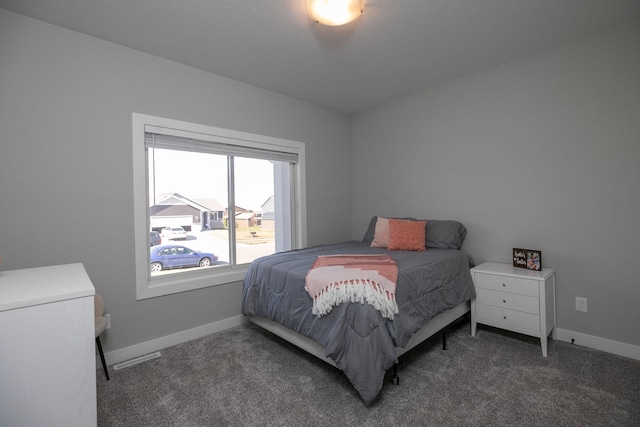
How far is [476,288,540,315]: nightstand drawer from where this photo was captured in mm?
2213

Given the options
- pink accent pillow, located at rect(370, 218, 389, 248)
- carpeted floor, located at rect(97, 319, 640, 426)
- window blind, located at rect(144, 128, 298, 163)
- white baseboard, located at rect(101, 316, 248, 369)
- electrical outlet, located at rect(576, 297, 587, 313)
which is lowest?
carpeted floor, located at rect(97, 319, 640, 426)

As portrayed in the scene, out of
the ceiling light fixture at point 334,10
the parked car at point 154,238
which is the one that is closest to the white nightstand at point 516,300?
the ceiling light fixture at point 334,10

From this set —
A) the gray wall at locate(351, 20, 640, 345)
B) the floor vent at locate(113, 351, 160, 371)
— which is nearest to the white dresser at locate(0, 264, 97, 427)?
the floor vent at locate(113, 351, 160, 371)

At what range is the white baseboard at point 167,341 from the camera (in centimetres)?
220

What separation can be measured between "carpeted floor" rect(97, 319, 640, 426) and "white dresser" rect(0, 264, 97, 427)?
2.78 feet

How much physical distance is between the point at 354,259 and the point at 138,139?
1.99 meters

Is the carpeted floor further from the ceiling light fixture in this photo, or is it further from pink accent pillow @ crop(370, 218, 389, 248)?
the ceiling light fixture

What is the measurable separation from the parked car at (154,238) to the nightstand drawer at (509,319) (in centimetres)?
286

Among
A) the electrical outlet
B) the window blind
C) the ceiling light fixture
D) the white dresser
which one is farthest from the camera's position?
the window blind

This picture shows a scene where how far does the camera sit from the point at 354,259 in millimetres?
2270

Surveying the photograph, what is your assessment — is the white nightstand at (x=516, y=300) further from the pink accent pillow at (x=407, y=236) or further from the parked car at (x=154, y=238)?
the parked car at (x=154, y=238)

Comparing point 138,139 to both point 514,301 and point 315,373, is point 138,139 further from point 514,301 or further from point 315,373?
point 514,301

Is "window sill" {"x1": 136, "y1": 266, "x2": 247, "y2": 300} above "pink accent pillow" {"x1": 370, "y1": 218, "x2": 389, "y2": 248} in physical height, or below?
below

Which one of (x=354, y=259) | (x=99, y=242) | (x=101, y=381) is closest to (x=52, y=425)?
(x=101, y=381)
